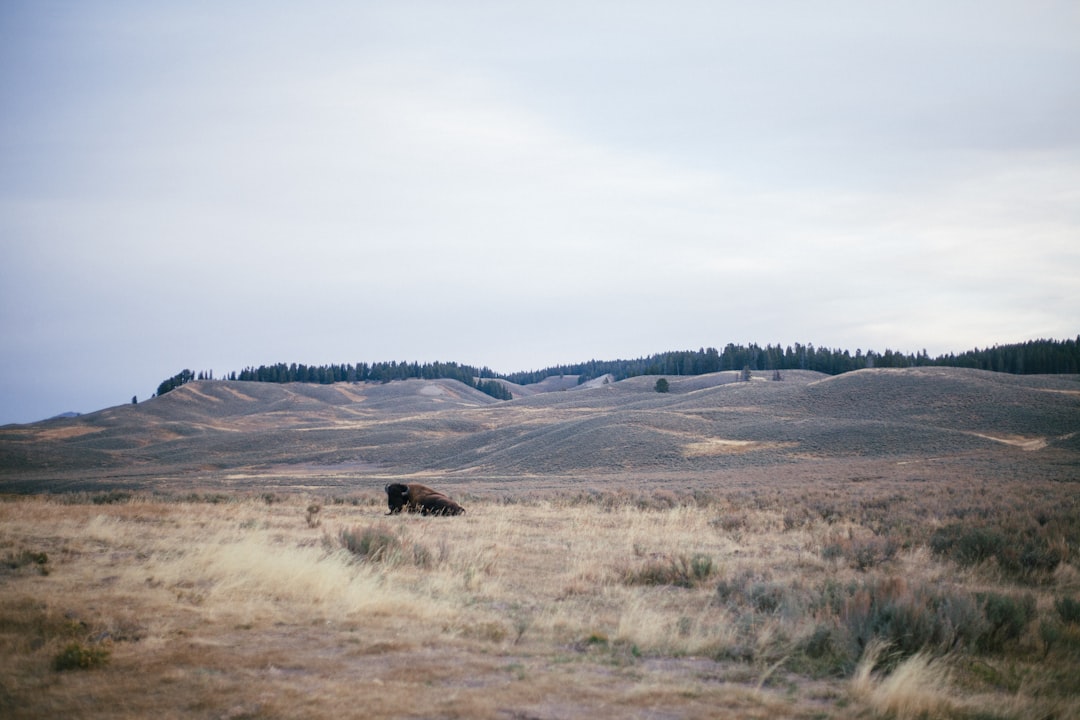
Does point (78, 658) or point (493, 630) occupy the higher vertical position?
point (78, 658)

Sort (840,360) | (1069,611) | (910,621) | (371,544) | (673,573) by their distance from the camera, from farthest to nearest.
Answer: (840,360), (371,544), (673,573), (1069,611), (910,621)

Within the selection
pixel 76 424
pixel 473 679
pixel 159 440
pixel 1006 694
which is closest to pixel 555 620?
pixel 473 679

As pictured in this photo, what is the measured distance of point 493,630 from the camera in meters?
7.16

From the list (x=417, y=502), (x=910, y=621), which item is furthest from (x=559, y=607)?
(x=417, y=502)

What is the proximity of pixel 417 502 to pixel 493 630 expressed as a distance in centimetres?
1232

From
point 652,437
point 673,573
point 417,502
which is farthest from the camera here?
point 652,437

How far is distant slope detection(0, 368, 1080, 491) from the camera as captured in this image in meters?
50.4

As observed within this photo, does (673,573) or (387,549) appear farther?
(387,549)

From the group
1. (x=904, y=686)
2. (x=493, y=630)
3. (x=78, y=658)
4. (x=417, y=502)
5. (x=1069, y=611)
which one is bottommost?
(x=417, y=502)

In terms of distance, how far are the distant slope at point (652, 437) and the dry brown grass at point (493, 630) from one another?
27320 millimetres

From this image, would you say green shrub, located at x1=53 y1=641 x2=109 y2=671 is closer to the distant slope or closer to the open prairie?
the open prairie

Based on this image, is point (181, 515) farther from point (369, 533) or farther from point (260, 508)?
point (369, 533)

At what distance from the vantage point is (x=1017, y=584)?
1023 centimetres

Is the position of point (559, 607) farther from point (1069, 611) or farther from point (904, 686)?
point (1069, 611)
